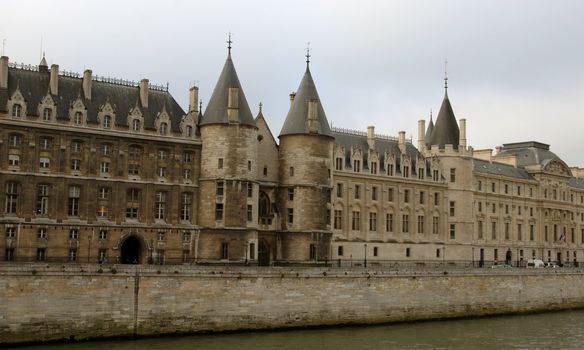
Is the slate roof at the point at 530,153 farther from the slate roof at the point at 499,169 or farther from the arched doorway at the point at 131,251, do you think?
the arched doorway at the point at 131,251

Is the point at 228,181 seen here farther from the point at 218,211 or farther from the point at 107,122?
the point at 107,122

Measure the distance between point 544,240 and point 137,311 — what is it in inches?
2457

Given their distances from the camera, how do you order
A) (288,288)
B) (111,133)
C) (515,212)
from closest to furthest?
(288,288)
(111,133)
(515,212)

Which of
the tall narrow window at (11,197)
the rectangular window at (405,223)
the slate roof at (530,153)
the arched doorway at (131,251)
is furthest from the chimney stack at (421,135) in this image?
the tall narrow window at (11,197)

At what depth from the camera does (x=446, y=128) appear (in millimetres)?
82562

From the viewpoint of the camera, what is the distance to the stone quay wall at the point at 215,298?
141 feet

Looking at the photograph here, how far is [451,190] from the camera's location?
273 ft

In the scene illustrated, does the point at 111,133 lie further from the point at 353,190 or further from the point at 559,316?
the point at 559,316

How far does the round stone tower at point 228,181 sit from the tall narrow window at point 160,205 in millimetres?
2668

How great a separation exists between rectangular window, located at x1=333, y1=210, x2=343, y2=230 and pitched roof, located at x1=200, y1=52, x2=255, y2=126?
52.2 feet

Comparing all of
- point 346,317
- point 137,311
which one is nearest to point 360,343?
point 346,317

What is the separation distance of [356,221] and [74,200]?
28.3m

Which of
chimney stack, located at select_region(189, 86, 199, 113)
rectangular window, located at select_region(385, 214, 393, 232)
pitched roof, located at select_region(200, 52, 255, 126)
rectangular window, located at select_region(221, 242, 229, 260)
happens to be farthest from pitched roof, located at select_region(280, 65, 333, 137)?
rectangular window, located at select_region(385, 214, 393, 232)

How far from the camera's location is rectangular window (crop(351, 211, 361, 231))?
7491 centimetres
